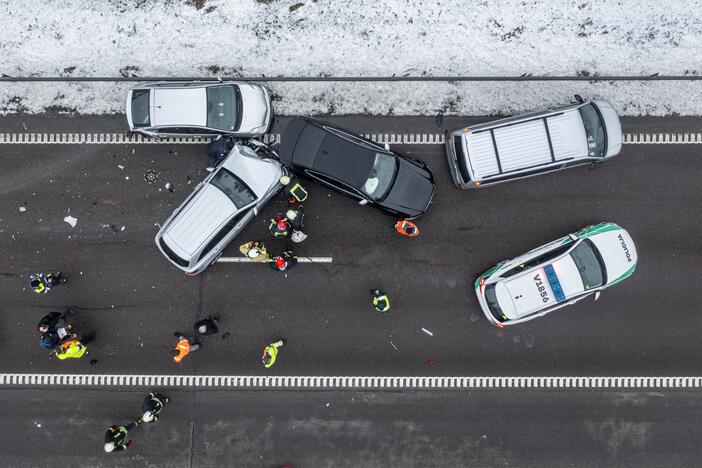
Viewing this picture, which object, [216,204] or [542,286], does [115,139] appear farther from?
[542,286]

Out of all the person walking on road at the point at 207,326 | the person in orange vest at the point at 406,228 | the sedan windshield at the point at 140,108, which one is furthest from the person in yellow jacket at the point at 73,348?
the person in orange vest at the point at 406,228

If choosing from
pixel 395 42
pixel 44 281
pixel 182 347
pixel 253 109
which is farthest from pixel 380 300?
pixel 44 281

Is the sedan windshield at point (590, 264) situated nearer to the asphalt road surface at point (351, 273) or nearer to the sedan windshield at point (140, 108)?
the asphalt road surface at point (351, 273)

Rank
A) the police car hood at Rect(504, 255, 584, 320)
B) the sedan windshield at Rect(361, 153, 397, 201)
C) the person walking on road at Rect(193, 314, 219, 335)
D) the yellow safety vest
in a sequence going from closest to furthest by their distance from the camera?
1. the sedan windshield at Rect(361, 153, 397, 201)
2. the police car hood at Rect(504, 255, 584, 320)
3. the yellow safety vest
4. the person walking on road at Rect(193, 314, 219, 335)

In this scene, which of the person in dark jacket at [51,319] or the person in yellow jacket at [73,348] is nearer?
the person in dark jacket at [51,319]

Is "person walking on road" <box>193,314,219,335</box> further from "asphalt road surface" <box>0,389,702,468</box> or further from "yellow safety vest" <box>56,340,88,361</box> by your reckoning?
"yellow safety vest" <box>56,340,88,361</box>

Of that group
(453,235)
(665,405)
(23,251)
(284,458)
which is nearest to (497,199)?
(453,235)

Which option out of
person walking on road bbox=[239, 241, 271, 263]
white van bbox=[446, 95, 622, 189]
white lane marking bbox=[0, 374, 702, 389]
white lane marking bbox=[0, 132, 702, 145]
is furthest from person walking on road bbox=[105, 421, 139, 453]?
white van bbox=[446, 95, 622, 189]

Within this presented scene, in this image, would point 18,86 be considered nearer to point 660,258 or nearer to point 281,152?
Result: point 281,152
